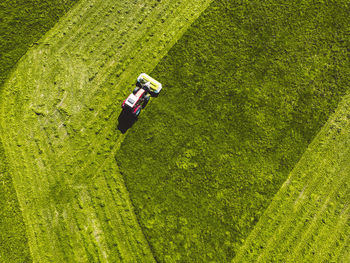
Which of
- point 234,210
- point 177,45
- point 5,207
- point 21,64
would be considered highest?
point 177,45

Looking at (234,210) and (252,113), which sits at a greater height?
(252,113)

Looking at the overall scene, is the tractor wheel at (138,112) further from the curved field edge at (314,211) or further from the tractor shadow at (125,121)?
the curved field edge at (314,211)

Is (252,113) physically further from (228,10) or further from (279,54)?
(228,10)

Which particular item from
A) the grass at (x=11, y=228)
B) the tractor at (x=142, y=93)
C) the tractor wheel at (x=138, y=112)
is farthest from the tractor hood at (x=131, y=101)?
the grass at (x=11, y=228)

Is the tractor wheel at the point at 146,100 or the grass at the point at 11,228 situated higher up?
the tractor wheel at the point at 146,100

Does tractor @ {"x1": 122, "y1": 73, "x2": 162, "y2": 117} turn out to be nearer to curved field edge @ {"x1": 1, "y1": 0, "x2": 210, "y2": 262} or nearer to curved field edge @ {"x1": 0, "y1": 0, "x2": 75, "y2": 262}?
curved field edge @ {"x1": 1, "y1": 0, "x2": 210, "y2": 262}

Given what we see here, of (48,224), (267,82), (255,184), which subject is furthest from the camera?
(267,82)

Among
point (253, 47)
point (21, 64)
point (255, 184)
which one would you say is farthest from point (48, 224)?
point (253, 47)
